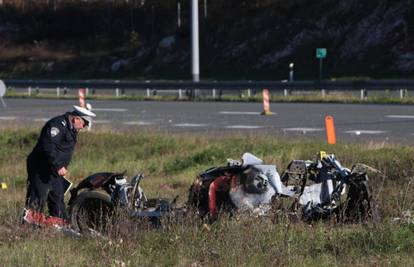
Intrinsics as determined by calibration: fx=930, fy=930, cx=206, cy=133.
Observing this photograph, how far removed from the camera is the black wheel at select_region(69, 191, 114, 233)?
10.0 meters

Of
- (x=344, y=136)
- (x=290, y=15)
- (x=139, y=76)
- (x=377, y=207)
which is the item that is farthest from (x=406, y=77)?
(x=377, y=207)

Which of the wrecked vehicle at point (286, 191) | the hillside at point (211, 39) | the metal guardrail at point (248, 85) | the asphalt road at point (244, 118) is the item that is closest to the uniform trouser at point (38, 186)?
the wrecked vehicle at point (286, 191)

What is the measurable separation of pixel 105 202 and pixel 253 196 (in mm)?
1693

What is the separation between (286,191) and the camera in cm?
959

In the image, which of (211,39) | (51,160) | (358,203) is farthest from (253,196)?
(211,39)

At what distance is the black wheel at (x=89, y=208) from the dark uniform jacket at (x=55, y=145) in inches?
17.2

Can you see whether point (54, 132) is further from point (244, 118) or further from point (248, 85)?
point (248, 85)

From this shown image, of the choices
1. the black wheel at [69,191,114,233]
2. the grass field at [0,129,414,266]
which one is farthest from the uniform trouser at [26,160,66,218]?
the black wheel at [69,191,114,233]

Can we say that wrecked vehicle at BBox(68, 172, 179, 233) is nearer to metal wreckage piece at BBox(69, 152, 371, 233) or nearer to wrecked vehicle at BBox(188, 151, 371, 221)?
metal wreckage piece at BBox(69, 152, 371, 233)

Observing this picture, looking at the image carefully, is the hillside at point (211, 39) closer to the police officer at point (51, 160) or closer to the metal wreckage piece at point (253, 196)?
the metal wreckage piece at point (253, 196)

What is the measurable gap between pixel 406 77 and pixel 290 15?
11.2m

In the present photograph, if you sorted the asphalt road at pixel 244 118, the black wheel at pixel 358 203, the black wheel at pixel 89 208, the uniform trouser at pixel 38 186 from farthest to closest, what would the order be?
the asphalt road at pixel 244 118, the uniform trouser at pixel 38 186, the black wheel at pixel 89 208, the black wheel at pixel 358 203

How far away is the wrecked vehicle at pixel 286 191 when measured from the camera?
9.41 meters

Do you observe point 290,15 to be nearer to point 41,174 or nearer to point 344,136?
point 344,136
